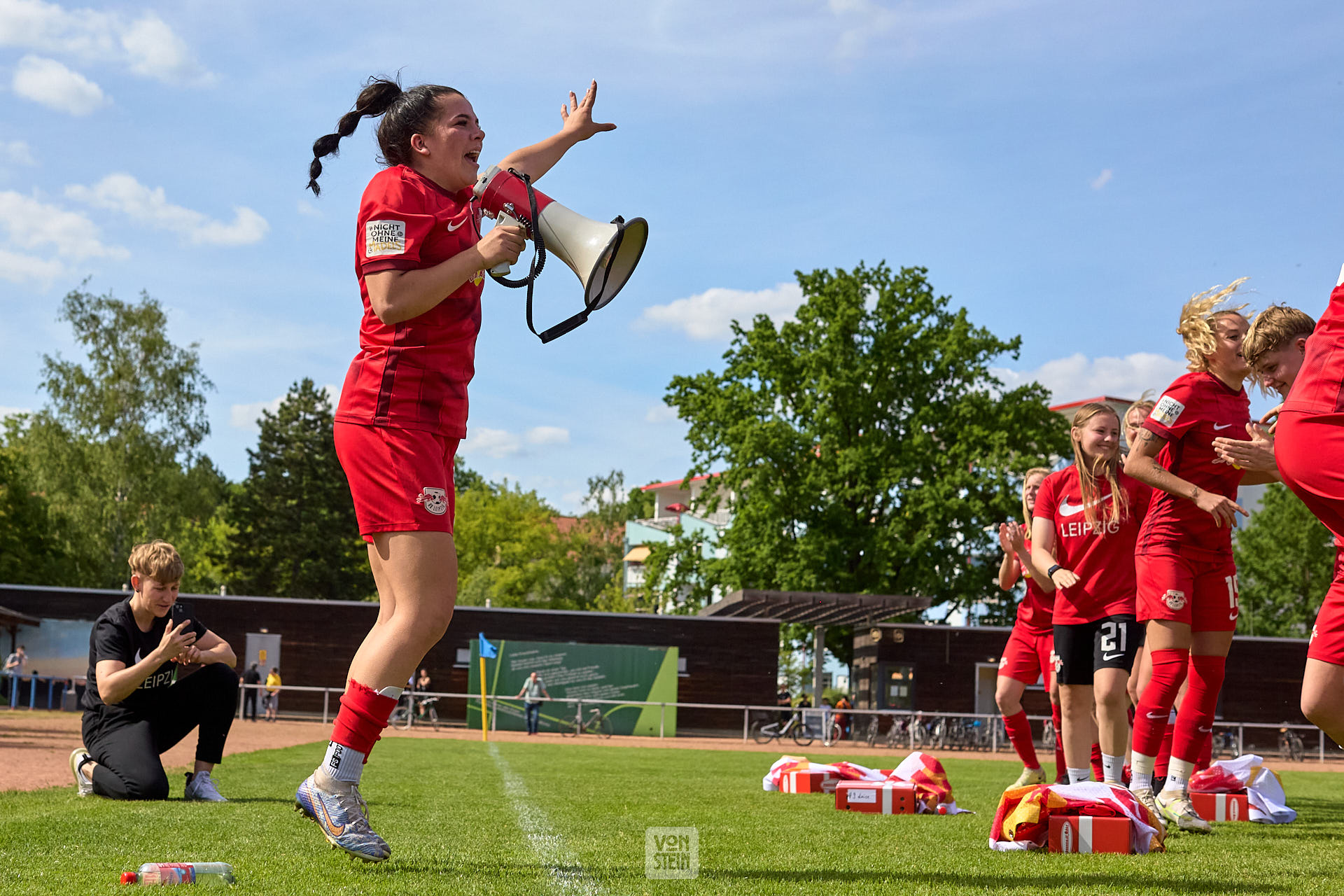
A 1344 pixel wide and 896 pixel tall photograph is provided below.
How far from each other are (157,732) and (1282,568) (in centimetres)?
5340

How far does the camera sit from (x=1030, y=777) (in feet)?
28.7

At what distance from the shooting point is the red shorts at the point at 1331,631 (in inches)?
152

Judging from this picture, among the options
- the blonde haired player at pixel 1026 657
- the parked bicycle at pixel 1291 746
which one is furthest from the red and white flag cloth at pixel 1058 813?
the parked bicycle at pixel 1291 746

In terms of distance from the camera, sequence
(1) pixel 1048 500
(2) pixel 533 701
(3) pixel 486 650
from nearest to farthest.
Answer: (1) pixel 1048 500
(2) pixel 533 701
(3) pixel 486 650

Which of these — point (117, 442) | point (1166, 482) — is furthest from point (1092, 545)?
point (117, 442)

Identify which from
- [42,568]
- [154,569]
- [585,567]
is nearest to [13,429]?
[42,568]

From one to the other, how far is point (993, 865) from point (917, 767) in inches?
126

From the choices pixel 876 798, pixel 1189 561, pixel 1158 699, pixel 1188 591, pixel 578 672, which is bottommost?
pixel 578 672

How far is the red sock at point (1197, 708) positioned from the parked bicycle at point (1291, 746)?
27810 mm

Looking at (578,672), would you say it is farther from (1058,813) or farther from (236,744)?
(1058,813)

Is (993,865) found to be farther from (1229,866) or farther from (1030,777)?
(1030,777)

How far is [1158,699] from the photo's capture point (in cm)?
592

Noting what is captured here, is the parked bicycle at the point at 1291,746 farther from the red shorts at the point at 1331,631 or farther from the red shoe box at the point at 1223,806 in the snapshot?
the red shorts at the point at 1331,631

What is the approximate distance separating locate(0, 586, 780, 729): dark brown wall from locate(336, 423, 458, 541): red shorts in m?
31.4
